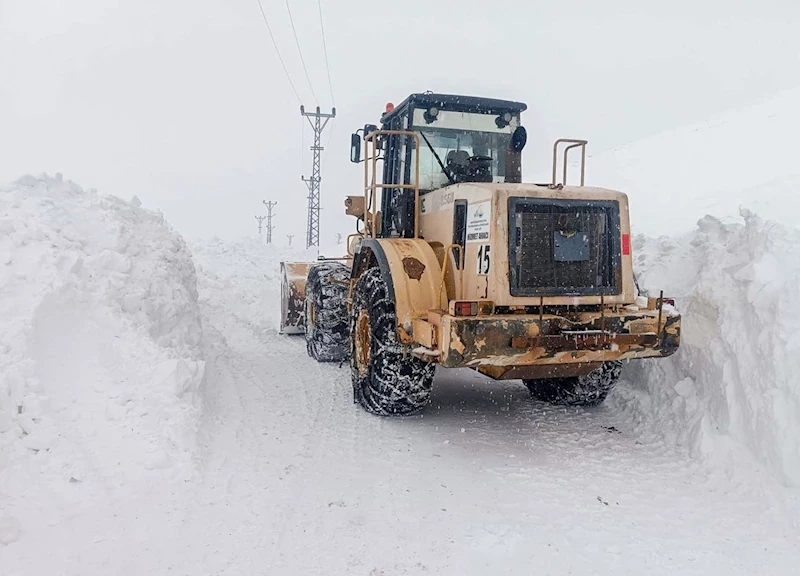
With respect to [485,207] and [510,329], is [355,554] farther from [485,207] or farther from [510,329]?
[485,207]

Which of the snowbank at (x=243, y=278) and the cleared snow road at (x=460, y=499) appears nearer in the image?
the cleared snow road at (x=460, y=499)

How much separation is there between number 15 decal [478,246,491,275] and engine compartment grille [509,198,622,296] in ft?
0.61

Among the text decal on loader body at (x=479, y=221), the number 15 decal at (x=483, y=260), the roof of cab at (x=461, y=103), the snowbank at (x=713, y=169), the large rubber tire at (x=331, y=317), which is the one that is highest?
the snowbank at (x=713, y=169)

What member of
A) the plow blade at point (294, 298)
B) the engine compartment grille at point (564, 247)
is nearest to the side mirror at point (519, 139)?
the engine compartment grille at point (564, 247)

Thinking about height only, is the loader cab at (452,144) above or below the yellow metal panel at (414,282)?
above

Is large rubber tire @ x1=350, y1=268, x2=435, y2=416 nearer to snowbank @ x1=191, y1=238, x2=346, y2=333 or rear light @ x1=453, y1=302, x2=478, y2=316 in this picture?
rear light @ x1=453, y1=302, x2=478, y2=316

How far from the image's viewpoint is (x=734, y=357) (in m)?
5.19

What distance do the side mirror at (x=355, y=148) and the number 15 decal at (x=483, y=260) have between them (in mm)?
2622

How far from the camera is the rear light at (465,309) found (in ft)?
16.4

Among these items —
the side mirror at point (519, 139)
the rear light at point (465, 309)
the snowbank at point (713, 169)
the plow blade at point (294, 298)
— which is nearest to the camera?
the rear light at point (465, 309)

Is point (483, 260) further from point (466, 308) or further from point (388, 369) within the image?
point (388, 369)

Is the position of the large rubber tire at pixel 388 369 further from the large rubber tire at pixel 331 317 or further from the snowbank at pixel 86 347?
the large rubber tire at pixel 331 317

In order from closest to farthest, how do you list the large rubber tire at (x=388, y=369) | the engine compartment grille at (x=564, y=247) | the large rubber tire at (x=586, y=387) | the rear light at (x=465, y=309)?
the rear light at (x=465, y=309) → the engine compartment grille at (x=564, y=247) → the large rubber tire at (x=388, y=369) → the large rubber tire at (x=586, y=387)

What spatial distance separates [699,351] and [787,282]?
38.0 inches
